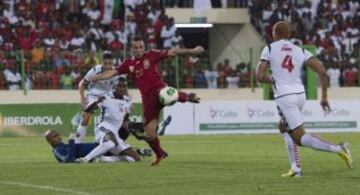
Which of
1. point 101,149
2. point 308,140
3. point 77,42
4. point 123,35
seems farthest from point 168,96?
point 123,35

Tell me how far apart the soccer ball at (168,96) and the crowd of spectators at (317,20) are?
23210 mm

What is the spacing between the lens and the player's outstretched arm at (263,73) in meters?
14.1

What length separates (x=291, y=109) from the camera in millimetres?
14203

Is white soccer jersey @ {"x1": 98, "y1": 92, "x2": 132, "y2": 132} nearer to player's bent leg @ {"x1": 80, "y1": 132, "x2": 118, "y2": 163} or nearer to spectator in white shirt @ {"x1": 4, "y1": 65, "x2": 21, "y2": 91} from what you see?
player's bent leg @ {"x1": 80, "y1": 132, "x2": 118, "y2": 163}

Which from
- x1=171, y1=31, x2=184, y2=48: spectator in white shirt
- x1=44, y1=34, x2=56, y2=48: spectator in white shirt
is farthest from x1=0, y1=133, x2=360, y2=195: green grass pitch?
x1=171, y1=31, x2=184, y2=48: spectator in white shirt

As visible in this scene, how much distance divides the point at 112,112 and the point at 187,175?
13.8 ft

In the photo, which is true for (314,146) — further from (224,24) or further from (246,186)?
(224,24)

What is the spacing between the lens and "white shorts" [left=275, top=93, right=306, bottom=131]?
46.4 ft

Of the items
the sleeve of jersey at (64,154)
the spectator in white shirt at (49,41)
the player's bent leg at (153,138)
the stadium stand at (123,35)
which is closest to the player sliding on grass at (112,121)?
the sleeve of jersey at (64,154)

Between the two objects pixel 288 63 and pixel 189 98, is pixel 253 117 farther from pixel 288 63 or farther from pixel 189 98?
pixel 288 63

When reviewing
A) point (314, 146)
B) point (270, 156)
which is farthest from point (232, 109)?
point (314, 146)

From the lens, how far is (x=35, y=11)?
3844 cm

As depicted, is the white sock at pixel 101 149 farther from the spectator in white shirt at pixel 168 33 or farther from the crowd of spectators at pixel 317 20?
the crowd of spectators at pixel 317 20

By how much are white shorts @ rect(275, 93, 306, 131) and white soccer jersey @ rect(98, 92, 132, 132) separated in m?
5.12
